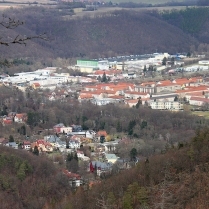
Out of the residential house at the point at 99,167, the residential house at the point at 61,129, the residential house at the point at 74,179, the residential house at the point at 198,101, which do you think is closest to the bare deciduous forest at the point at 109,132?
the residential house at the point at 74,179

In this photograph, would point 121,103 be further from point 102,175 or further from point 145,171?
point 145,171

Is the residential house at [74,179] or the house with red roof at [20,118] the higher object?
the residential house at [74,179]

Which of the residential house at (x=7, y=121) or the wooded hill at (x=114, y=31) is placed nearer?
the residential house at (x=7, y=121)

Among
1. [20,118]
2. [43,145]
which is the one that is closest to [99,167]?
[43,145]

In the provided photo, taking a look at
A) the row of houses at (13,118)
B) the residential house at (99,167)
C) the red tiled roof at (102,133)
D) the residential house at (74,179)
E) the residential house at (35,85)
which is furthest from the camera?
the residential house at (35,85)

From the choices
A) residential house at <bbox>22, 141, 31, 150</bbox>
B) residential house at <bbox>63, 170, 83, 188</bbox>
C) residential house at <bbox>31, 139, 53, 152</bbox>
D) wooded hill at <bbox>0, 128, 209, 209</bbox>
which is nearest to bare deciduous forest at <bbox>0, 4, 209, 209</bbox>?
wooded hill at <bbox>0, 128, 209, 209</bbox>

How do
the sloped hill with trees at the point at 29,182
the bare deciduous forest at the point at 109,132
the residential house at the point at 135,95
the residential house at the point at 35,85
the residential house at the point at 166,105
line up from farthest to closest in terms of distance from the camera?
the residential house at the point at 35,85, the residential house at the point at 135,95, the residential house at the point at 166,105, the sloped hill with trees at the point at 29,182, the bare deciduous forest at the point at 109,132

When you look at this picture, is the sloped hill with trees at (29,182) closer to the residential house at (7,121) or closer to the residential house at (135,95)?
the residential house at (7,121)

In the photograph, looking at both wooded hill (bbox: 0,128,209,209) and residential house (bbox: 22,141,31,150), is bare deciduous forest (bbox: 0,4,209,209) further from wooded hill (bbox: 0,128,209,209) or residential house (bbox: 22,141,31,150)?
residential house (bbox: 22,141,31,150)

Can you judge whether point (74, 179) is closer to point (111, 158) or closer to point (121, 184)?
point (111, 158)
